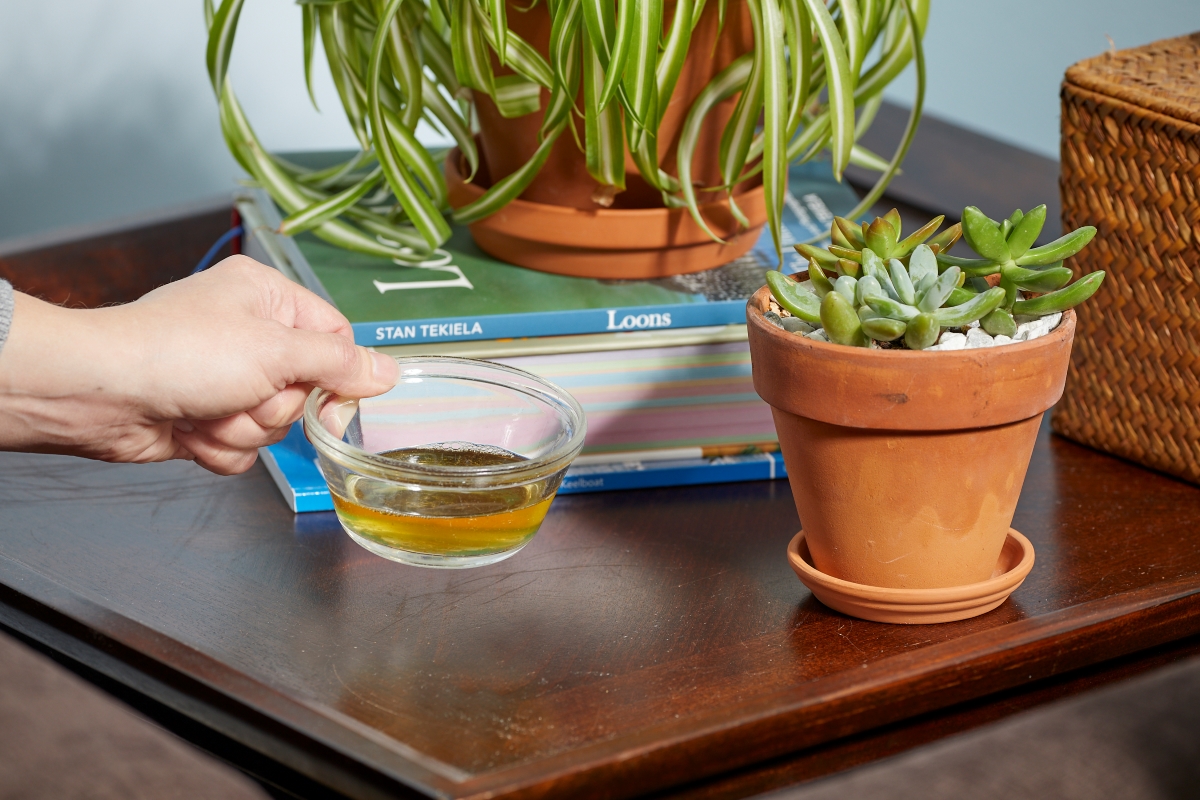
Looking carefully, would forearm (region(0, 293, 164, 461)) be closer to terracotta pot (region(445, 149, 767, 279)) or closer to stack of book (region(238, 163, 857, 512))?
stack of book (region(238, 163, 857, 512))

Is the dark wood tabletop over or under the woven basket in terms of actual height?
under

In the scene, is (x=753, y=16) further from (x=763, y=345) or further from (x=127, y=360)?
(x=127, y=360)

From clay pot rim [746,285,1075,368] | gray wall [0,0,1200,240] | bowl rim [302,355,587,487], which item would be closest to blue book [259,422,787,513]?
bowl rim [302,355,587,487]

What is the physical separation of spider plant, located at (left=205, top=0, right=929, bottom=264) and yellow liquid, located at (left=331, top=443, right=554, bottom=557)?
22cm

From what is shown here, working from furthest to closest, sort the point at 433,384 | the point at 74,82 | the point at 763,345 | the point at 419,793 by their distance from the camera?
the point at 74,82, the point at 433,384, the point at 763,345, the point at 419,793

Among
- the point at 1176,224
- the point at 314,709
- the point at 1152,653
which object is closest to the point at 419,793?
the point at 314,709

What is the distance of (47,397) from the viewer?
1.77 feet

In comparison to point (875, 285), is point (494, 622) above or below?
below

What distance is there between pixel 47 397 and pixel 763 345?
33 cm

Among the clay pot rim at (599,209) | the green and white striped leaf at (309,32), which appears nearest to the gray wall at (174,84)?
the green and white striped leaf at (309,32)

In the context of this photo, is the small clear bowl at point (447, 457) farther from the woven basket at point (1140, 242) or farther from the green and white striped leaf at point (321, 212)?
the woven basket at point (1140, 242)

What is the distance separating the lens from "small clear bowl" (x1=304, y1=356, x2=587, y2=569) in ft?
1.84

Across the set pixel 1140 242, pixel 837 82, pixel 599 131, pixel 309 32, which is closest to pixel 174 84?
pixel 309 32

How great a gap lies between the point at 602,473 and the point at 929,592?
24cm
